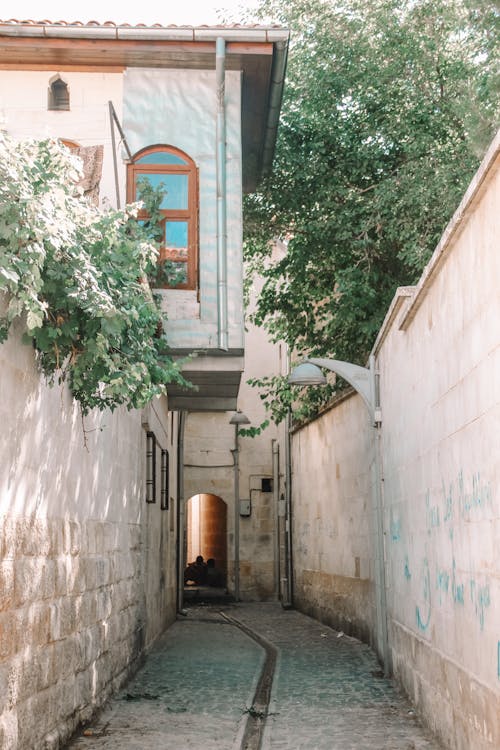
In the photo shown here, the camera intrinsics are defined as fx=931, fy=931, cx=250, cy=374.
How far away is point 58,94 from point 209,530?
66.5 feet

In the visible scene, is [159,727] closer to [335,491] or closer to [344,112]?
[335,491]

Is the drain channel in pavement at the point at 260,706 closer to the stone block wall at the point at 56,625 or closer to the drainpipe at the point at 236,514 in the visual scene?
the stone block wall at the point at 56,625

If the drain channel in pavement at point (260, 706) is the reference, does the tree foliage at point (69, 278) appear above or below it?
above

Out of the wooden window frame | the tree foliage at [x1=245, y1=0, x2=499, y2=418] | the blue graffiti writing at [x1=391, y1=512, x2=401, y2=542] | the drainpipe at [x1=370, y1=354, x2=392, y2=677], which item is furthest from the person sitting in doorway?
the blue graffiti writing at [x1=391, y1=512, x2=401, y2=542]

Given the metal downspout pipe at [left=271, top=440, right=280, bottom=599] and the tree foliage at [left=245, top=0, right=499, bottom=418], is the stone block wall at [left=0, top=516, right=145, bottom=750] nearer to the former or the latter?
the tree foliage at [left=245, top=0, right=499, bottom=418]

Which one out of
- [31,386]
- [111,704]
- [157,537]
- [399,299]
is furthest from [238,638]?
[31,386]

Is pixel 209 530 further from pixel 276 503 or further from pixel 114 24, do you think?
pixel 114 24

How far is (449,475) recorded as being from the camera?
6.62m

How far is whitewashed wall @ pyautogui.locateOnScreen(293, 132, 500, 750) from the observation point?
528 centimetres

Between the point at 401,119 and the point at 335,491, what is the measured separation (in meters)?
6.51

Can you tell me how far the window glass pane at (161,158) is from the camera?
1202 centimetres

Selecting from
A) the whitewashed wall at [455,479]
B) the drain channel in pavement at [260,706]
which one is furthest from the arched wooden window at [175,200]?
the drain channel in pavement at [260,706]

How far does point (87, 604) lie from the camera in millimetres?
7527

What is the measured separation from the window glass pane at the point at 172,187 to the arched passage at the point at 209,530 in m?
16.8
